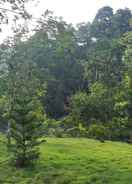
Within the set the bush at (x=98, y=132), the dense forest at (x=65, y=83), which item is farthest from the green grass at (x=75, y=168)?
the bush at (x=98, y=132)

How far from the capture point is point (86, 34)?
5581cm

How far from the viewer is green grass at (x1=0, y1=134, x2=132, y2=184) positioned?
12.9 meters

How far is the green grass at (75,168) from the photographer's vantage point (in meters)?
12.9

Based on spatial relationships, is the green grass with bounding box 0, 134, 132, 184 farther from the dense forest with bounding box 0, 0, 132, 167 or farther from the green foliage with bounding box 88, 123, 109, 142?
the green foliage with bounding box 88, 123, 109, 142

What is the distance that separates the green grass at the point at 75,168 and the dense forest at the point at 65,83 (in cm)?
79

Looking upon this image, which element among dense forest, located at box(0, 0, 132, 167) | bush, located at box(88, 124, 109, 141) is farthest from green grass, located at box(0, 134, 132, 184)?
bush, located at box(88, 124, 109, 141)

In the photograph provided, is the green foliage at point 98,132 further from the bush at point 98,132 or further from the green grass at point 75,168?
the green grass at point 75,168

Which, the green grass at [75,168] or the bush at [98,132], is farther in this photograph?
the bush at [98,132]

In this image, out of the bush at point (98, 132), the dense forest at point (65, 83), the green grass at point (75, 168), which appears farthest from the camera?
the bush at point (98, 132)

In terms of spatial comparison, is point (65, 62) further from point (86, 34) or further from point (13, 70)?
point (13, 70)

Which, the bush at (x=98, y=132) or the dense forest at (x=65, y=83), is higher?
the dense forest at (x=65, y=83)

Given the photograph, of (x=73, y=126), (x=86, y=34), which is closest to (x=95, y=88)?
(x=73, y=126)

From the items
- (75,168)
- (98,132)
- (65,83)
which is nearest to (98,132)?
(98,132)

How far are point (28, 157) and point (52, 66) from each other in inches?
1345
